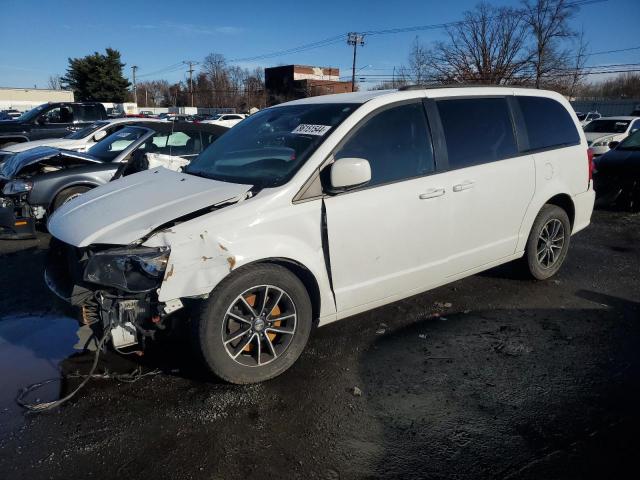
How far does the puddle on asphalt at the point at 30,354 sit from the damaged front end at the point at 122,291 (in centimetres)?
68

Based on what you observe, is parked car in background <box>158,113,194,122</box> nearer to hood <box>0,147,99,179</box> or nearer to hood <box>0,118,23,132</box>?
hood <box>0,147,99,179</box>

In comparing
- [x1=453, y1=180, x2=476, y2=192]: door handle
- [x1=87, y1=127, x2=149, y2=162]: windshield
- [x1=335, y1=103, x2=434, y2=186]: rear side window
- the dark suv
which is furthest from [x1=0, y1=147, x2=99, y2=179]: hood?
the dark suv

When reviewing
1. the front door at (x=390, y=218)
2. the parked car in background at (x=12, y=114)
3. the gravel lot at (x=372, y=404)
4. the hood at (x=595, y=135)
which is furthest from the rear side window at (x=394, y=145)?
the parked car in background at (x=12, y=114)

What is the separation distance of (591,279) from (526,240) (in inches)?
48.3

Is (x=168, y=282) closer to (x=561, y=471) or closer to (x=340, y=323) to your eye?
(x=340, y=323)

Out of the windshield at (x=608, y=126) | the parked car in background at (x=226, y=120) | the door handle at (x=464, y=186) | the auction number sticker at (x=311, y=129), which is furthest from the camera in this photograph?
the windshield at (x=608, y=126)

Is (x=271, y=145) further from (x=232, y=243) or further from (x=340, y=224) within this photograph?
(x=232, y=243)

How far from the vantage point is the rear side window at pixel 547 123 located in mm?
4453

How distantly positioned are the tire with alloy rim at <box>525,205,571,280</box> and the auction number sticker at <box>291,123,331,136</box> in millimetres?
2465

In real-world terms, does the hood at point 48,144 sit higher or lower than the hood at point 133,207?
higher

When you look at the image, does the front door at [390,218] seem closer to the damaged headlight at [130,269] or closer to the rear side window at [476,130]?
the rear side window at [476,130]

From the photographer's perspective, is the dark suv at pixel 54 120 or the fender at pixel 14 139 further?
the dark suv at pixel 54 120

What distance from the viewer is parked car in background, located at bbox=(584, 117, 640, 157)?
13.8 metres

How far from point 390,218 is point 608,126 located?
53.1 feet
